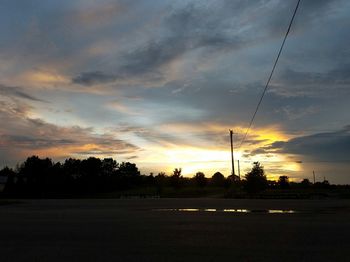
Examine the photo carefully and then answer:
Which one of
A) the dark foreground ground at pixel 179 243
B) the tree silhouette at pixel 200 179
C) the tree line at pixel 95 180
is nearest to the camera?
the dark foreground ground at pixel 179 243

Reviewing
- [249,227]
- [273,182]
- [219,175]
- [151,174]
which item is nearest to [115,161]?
[151,174]

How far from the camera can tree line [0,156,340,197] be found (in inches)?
3676

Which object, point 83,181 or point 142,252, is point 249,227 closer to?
point 142,252


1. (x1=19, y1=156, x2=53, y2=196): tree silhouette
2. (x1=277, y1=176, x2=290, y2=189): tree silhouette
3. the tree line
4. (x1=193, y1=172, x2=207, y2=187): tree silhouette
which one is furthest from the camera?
(x1=193, y1=172, x2=207, y2=187): tree silhouette

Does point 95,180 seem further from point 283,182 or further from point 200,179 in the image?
point 283,182

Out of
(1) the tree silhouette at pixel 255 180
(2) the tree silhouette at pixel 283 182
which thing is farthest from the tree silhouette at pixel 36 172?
(2) the tree silhouette at pixel 283 182

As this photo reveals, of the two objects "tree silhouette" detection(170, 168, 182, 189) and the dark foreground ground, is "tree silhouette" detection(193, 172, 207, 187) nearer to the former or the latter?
"tree silhouette" detection(170, 168, 182, 189)

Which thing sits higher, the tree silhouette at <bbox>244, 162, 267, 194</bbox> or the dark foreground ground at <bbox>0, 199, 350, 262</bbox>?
the tree silhouette at <bbox>244, 162, 267, 194</bbox>

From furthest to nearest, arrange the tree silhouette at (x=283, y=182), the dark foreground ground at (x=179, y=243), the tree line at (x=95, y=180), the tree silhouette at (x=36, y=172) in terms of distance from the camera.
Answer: the tree silhouette at (x=283, y=182)
the tree silhouette at (x=36, y=172)
the tree line at (x=95, y=180)
the dark foreground ground at (x=179, y=243)

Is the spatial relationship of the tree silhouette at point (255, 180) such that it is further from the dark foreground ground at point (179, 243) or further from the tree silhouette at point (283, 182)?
the dark foreground ground at point (179, 243)

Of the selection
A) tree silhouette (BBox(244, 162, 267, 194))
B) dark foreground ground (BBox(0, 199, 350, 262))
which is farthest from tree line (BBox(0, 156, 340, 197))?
dark foreground ground (BBox(0, 199, 350, 262))

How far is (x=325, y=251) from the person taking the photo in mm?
10336

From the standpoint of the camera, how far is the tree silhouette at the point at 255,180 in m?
73.1

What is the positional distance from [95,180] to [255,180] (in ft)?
218
